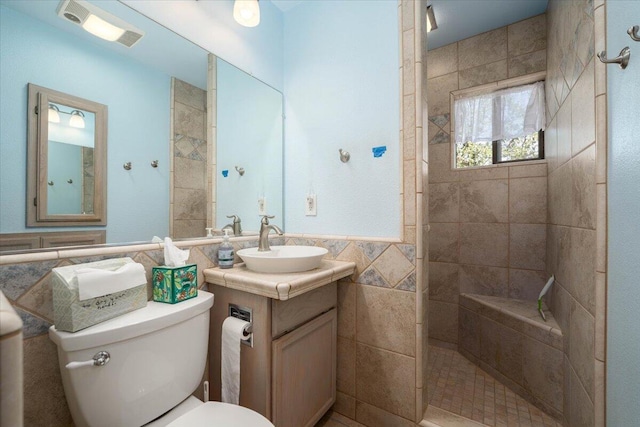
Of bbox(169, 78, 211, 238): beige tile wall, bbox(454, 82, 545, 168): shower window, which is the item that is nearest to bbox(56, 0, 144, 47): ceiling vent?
bbox(169, 78, 211, 238): beige tile wall

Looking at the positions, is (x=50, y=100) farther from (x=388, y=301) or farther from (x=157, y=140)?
(x=388, y=301)

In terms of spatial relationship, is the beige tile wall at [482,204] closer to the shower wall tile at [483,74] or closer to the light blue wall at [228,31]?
the shower wall tile at [483,74]

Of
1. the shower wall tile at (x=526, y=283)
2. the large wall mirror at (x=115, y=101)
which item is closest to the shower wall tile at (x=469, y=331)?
the shower wall tile at (x=526, y=283)

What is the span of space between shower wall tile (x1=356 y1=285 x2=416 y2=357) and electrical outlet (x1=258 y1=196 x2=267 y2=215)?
759 mm

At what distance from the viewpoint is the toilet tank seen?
734 mm

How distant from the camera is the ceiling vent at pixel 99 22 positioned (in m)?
0.93

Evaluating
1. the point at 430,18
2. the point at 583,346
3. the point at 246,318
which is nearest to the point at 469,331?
the point at 583,346

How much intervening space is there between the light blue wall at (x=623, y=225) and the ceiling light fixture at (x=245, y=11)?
1.45 m

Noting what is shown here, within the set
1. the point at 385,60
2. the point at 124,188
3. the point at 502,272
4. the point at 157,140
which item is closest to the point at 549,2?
the point at 385,60

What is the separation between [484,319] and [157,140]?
2477 mm

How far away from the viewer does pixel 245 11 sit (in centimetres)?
136

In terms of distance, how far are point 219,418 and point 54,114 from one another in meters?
1.17

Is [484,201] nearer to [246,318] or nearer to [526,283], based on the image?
[526,283]

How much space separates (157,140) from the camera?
1176 millimetres
